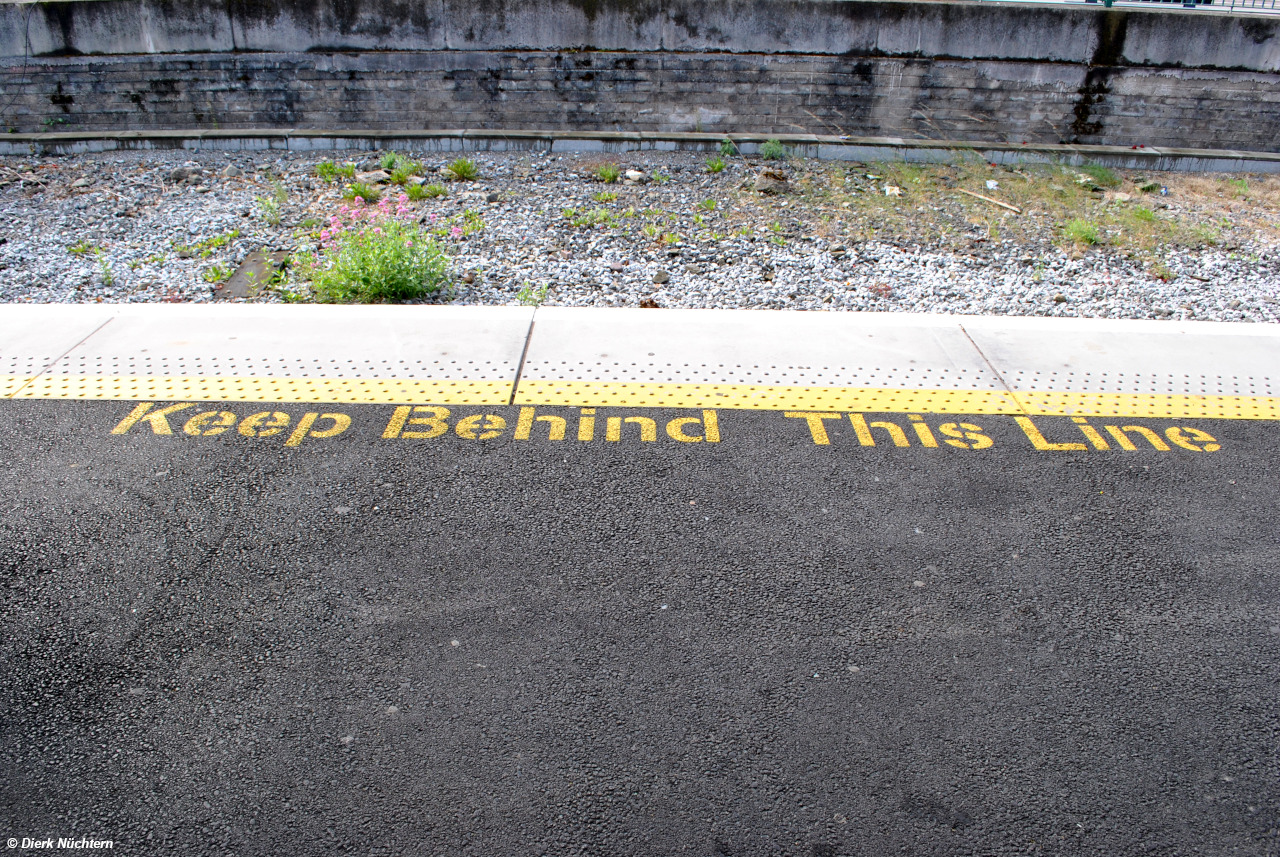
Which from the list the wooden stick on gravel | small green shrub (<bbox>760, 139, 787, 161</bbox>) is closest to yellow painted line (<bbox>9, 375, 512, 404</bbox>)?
small green shrub (<bbox>760, 139, 787, 161</bbox>)

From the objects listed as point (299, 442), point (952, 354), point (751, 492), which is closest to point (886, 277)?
point (952, 354)

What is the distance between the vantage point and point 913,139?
10.3m

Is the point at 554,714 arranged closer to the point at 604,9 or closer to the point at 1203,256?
the point at 1203,256

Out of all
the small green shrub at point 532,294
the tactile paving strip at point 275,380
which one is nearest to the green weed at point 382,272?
the small green shrub at point 532,294

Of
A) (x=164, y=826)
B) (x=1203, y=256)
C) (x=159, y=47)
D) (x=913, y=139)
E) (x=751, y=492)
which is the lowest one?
(x=164, y=826)

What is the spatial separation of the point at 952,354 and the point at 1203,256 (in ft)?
13.6

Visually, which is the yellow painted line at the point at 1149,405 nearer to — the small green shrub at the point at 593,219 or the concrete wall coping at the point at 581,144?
the small green shrub at the point at 593,219

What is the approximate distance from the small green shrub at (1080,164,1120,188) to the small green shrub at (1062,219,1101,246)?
1652mm

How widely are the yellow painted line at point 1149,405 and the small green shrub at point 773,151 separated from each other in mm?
5544

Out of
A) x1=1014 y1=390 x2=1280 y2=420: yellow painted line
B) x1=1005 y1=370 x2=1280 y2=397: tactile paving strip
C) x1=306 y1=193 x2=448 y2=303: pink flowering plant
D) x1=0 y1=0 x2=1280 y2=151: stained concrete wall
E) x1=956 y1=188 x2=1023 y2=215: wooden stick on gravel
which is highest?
x1=0 y1=0 x2=1280 y2=151: stained concrete wall

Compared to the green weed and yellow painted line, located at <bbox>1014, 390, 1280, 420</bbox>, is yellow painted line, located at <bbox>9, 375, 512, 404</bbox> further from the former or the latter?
yellow painted line, located at <bbox>1014, 390, 1280, 420</bbox>

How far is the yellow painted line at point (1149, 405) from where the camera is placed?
15.9 ft

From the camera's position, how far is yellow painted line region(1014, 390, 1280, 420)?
483cm

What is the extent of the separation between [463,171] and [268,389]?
4865mm
